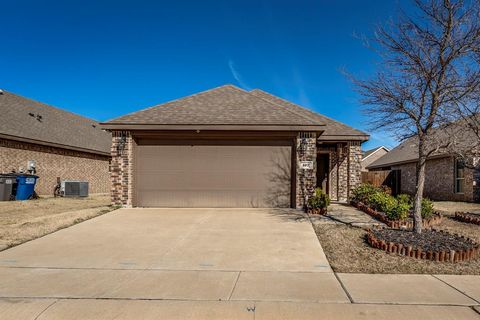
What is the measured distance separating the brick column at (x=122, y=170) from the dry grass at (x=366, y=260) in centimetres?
684

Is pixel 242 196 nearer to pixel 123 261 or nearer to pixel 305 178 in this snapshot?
pixel 305 178

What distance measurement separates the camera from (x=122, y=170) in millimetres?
11312

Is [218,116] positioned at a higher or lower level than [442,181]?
higher

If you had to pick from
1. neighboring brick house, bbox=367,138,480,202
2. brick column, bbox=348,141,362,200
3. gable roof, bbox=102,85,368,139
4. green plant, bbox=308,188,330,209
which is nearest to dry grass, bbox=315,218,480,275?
green plant, bbox=308,188,330,209

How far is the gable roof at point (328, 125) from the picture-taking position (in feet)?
48.2

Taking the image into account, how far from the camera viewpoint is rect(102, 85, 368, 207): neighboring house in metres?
11.2

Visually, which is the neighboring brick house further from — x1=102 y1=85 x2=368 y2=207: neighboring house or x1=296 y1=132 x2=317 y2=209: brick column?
x1=102 y1=85 x2=368 y2=207: neighboring house

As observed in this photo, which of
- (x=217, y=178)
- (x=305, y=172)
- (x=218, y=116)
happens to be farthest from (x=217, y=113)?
(x=305, y=172)

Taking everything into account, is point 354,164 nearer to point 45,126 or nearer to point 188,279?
point 188,279

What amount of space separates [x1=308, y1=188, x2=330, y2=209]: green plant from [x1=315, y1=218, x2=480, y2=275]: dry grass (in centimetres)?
257

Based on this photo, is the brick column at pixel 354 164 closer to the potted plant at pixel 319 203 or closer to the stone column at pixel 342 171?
the stone column at pixel 342 171

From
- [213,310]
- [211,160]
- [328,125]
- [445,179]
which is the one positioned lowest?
[213,310]

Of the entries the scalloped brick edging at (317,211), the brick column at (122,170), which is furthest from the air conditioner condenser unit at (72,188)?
the scalloped brick edging at (317,211)

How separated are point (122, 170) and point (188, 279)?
7335 millimetres
